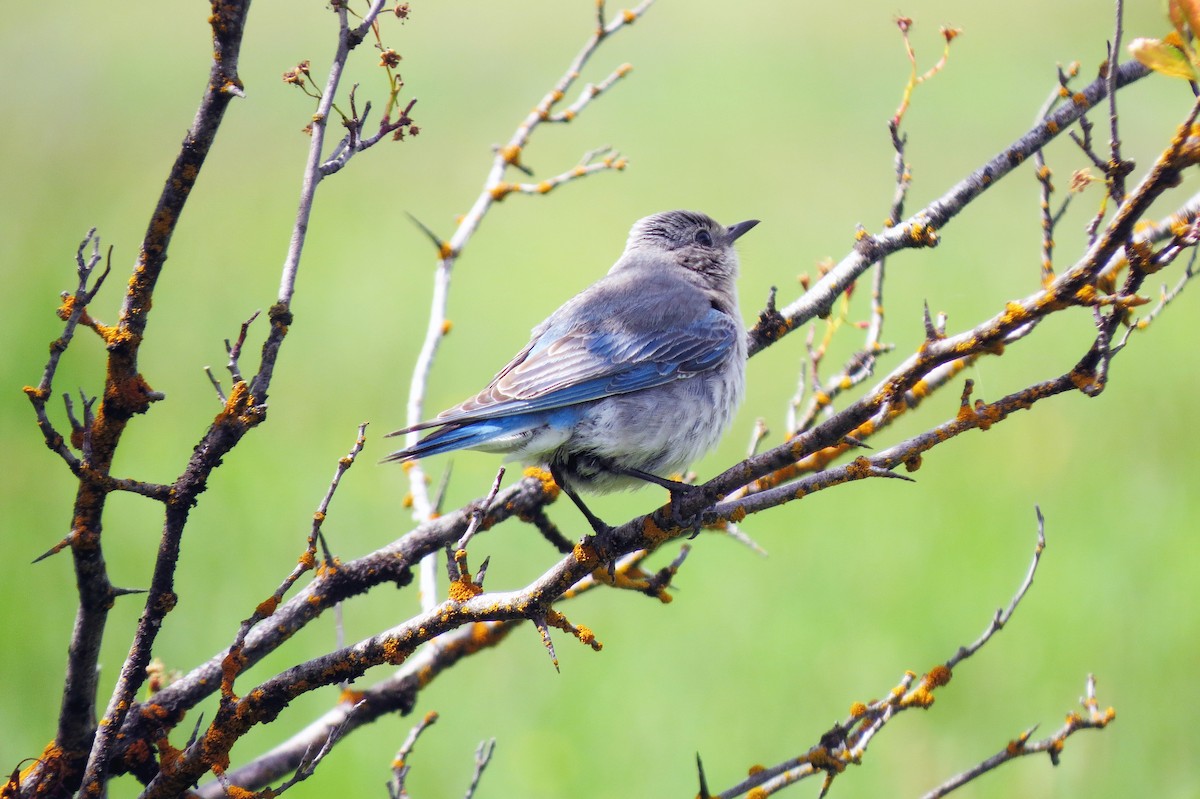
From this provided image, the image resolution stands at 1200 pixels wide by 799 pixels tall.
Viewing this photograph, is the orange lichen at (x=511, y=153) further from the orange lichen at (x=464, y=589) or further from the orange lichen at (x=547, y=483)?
the orange lichen at (x=464, y=589)

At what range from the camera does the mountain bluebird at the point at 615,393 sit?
3465mm

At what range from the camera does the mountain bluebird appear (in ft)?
11.4

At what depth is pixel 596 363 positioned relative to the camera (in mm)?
3820

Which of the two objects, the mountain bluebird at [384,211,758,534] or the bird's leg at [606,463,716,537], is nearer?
the bird's leg at [606,463,716,537]

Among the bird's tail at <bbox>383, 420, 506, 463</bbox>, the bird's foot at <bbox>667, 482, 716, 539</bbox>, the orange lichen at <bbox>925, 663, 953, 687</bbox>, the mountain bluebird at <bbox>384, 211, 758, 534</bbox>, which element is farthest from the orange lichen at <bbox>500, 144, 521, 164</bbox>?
Result: the orange lichen at <bbox>925, 663, 953, 687</bbox>

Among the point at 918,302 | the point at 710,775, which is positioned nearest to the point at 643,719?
the point at 710,775

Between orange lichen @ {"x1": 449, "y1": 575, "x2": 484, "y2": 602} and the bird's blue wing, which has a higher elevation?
the bird's blue wing

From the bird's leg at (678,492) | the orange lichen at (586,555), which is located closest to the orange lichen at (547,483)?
the bird's leg at (678,492)

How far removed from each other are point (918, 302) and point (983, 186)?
6065 millimetres

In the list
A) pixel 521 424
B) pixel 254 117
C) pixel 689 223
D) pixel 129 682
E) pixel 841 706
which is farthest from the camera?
pixel 254 117

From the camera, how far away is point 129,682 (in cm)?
222

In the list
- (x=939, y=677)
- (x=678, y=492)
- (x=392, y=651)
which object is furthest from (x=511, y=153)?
(x=939, y=677)

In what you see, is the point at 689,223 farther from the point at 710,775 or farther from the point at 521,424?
the point at 710,775

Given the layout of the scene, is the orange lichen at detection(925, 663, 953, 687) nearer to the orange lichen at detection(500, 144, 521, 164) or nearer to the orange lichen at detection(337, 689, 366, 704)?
the orange lichen at detection(337, 689, 366, 704)
